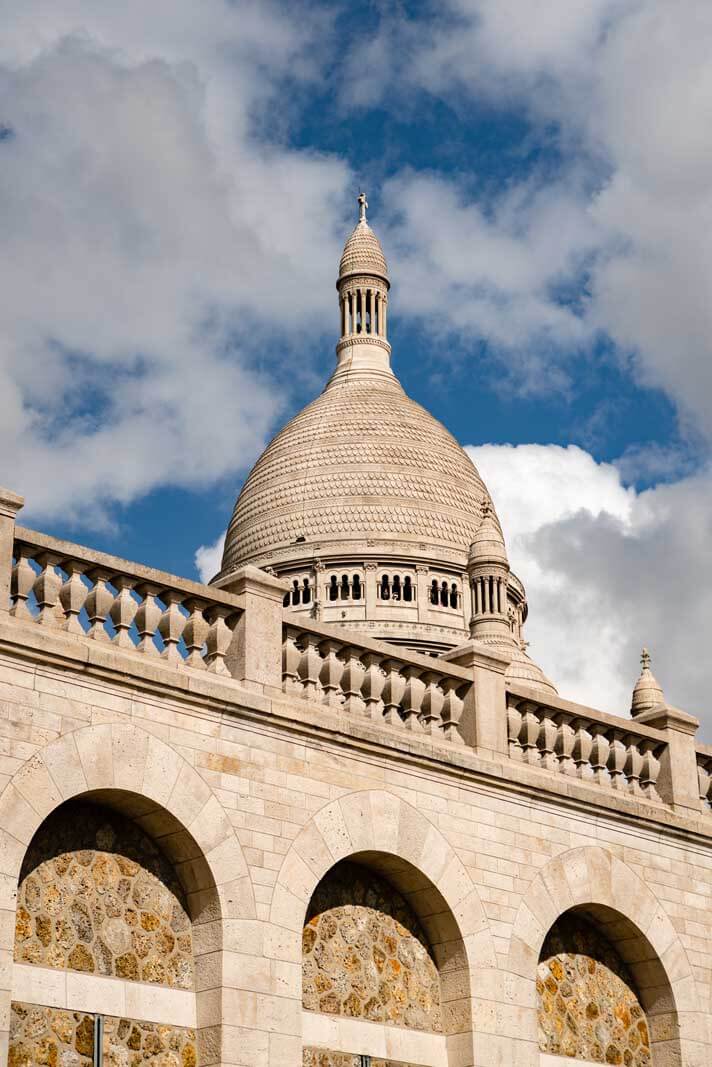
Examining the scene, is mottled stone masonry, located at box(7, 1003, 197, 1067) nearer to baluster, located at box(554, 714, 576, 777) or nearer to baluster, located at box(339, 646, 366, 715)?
baluster, located at box(339, 646, 366, 715)

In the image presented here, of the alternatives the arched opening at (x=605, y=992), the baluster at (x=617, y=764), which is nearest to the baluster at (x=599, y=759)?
the baluster at (x=617, y=764)

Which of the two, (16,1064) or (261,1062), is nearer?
(16,1064)

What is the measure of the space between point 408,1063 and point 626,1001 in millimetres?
3096

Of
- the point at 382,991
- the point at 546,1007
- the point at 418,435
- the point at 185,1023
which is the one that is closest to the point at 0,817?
the point at 185,1023

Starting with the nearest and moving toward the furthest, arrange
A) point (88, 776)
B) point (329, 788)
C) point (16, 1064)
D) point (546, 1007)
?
point (16, 1064) → point (88, 776) → point (329, 788) → point (546, 1007)

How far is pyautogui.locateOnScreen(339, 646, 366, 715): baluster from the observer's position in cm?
1666

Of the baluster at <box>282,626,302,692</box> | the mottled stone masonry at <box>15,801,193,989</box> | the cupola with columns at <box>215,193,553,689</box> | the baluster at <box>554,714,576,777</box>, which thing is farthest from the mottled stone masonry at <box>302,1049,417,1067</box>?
the cupola with columns at <box>215,193,553,689</box>

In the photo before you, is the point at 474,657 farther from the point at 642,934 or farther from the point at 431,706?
the point at 642,934

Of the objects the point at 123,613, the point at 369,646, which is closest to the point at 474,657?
the point at 369,646

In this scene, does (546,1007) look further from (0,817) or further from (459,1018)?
(0,817)

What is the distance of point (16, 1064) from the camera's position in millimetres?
13352

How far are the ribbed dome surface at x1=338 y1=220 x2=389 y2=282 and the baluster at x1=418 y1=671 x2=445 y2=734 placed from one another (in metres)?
96.1

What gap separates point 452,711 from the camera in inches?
688

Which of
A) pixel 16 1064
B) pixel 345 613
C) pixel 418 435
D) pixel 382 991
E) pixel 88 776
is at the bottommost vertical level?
pixel 16 1064
